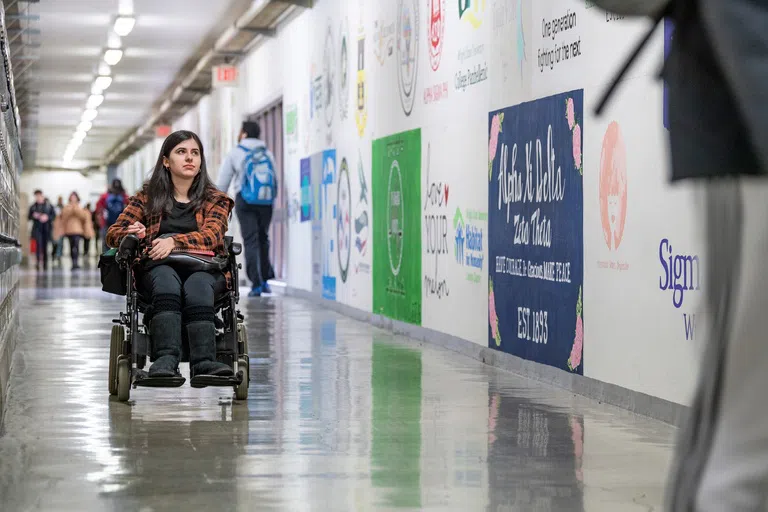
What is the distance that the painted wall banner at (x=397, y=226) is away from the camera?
9.43m

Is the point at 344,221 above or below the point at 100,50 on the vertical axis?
below

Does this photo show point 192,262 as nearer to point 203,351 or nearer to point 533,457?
point 203,351

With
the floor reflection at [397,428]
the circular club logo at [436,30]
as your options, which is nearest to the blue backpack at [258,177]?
the circular club logo at [436,30]

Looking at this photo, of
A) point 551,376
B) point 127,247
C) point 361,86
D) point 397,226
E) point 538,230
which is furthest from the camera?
point 361,86

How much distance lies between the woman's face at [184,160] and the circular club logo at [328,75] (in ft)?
22.1

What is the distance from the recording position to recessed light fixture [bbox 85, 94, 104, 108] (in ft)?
94.7

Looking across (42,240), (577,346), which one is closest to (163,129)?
(42,240)

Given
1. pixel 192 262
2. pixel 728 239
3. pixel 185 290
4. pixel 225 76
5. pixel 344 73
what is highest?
pixel 225 76

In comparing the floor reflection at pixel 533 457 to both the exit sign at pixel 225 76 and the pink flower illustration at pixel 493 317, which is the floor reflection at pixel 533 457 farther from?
the exit sign at pixel 225 76

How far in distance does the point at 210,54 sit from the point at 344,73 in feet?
29.8

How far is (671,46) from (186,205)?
4461mm

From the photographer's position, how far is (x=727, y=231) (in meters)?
1.38

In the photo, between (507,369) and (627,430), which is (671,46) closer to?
(627,430)

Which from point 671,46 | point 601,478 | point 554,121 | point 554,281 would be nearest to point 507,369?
point 554,281
